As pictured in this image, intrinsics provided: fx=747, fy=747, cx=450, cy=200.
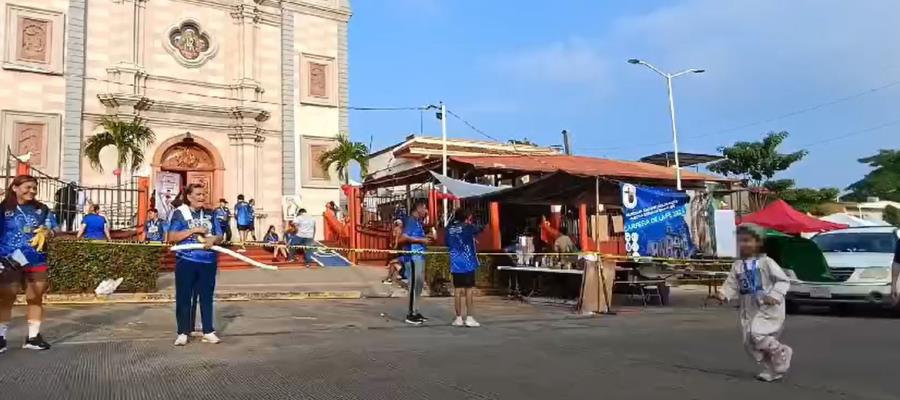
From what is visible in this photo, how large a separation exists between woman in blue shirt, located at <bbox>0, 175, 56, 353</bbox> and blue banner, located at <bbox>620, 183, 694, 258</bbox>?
31.5 feet

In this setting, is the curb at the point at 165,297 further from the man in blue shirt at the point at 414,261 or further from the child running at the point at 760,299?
the child running at the point at 760,299

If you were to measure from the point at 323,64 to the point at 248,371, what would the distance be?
2192cm

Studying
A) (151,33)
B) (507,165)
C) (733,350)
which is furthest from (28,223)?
(151,33)

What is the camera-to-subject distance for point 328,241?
24.1 meters

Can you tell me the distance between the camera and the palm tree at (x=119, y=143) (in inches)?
851

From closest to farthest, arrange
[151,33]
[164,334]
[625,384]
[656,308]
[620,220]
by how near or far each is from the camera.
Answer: [625,384] < [164,334] < [656,308] < [620,220] < [151,33]

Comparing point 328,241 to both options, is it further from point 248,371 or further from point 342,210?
point 248,371

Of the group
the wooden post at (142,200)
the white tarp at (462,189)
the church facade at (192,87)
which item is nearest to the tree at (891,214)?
the church facade at (192,87)

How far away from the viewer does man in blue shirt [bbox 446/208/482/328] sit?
10312 mm

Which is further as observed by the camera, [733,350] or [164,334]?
[164,334]

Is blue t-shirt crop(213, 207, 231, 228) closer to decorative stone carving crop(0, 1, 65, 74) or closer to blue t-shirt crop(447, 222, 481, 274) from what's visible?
blue t-shirt crop(447, 222, 481, 274)

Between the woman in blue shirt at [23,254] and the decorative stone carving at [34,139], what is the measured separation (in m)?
15.7

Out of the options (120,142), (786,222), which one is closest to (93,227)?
(120,142)

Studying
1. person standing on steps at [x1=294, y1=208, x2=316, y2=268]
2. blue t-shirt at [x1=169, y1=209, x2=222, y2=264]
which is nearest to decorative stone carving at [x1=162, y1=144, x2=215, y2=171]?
person standing on steps at [x1=294, y1=208, x2=316, y2=268]
